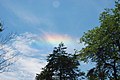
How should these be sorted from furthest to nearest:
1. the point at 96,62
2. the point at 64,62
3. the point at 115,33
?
1. the point at 64,62
2. the point at 96,62
3. the point at 115,33

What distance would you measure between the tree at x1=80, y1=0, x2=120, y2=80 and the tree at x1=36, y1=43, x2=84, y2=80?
31.8 ft

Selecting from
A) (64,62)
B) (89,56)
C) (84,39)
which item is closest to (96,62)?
(89,56)

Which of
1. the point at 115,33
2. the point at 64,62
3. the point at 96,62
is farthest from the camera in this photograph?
the point at 64,62

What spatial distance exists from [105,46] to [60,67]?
1404 centimetres

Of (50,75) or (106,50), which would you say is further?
(50,75)

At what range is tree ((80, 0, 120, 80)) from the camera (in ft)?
122

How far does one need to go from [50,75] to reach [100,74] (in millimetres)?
13962

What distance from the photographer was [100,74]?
39.2 meters

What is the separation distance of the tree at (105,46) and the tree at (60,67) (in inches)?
382

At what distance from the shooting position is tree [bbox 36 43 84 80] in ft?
163

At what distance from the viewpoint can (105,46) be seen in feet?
124

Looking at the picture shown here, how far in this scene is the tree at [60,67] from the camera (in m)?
49.8

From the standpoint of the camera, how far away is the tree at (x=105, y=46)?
37122 millimetres

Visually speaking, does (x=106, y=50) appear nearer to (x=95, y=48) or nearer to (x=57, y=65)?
(x=95, y=48)
